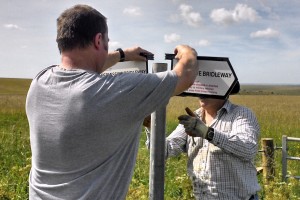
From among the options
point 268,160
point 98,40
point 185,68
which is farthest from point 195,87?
point 268,160

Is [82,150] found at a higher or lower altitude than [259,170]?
higher

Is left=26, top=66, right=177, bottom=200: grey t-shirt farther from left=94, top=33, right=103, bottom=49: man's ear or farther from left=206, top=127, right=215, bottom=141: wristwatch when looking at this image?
left=206, top=127, right=215, bottom=141: wristwatch

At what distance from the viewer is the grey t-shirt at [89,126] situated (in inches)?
64.9

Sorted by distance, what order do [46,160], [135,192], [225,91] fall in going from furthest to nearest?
1. [135,192]
2. [225,91]
3. [46,160]

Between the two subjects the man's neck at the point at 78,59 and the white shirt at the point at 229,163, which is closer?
the man's neck at the point at 78,59

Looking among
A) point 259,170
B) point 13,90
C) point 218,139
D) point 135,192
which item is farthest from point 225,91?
point 13,90

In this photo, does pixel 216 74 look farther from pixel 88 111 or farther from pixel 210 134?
pixel 88 111

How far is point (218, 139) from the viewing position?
7.72 feet

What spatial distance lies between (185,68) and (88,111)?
18.9 inches

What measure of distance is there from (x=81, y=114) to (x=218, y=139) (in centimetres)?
99

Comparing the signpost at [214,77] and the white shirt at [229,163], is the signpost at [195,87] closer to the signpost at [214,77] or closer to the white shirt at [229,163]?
the signpost at [214,77]

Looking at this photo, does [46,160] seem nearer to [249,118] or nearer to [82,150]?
[82,150]

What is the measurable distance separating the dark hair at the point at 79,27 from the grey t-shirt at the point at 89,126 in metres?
0.12

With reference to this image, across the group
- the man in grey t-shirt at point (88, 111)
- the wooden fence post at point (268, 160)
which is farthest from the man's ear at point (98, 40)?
the wooden fence post at point (268, 160)
